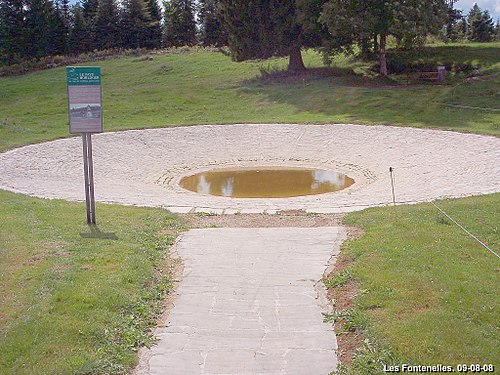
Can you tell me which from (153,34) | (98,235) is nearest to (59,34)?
(153,34)

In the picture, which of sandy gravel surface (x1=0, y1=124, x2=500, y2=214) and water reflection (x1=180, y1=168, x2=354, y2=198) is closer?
sandy gravel surface (x1=0, y1=124, x2=500, y2=214)

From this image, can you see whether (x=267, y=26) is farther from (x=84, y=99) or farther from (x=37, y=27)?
(x=37, y=27)

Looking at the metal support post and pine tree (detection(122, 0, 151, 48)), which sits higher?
pine tree (detection(122, 0, 151, 48))

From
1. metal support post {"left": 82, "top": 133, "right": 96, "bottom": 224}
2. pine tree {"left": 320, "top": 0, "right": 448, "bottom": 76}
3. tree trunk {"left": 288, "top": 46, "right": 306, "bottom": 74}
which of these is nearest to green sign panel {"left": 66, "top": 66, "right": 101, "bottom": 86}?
metal support post {"left": 82, "top": 133, "right": 96, "bottom": 224}

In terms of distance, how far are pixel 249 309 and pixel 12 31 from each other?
53019 millimetres

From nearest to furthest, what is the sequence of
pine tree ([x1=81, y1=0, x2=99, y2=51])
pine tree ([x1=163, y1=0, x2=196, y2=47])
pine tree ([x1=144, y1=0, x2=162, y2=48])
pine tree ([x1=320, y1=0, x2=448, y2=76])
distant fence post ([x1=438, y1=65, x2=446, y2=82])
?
pine tree ([x1=320, y1=0, x2=448, y2=76]) < distant fence post ([x1=438, y1=65, x2=446, y2=82]) < pine tree ([x1=81, y1=0, x2=99, y2=51]) < pine tree ([x1=144, y1=0, x2=162, y2=48]) < pine tree ([x1=163, y1=0, x2=196, y2=47])

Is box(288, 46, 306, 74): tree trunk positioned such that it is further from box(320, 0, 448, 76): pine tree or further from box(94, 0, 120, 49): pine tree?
box(94, 0, 120, 49): pine tree

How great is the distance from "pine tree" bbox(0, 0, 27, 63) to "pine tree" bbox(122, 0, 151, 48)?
1091 centimetres

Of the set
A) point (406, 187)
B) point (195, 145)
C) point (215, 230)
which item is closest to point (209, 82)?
point (195, 145)

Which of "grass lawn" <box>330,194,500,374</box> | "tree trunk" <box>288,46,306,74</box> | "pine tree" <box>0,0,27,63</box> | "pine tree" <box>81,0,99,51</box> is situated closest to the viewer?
"grass lawn" <box>330,194,500,374</box>

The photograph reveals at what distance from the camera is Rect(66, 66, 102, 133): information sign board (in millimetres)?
9766

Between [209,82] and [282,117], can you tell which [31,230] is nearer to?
[282,117]

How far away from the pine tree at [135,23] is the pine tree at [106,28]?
91 centimetres

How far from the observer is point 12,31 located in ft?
175
